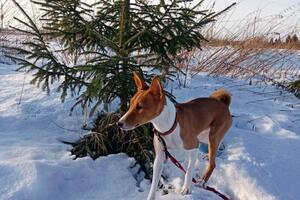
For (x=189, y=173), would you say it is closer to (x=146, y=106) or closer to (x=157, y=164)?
(x=157, y=164)

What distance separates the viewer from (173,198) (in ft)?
11.9

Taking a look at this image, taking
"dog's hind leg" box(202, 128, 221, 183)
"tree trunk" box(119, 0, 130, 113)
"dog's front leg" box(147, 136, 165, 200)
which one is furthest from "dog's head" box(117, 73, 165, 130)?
"dog's hind leg" box(202, 128, 221, 183)

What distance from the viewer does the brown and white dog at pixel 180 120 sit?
A: 3.24m

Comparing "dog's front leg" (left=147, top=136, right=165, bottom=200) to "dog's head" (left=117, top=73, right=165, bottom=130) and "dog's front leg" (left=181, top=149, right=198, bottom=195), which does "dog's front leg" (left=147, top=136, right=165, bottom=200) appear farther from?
"dog's head" (left=117, top=73, right=165, bottom=130)

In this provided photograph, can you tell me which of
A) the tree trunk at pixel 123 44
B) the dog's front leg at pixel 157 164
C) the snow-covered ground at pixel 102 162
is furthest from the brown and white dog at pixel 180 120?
the tree trunk at pixel 123 44

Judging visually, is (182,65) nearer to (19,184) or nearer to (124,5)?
(124,5)

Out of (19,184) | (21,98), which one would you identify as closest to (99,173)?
(19,184)

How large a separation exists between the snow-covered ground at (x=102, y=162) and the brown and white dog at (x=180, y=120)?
0.25 metres

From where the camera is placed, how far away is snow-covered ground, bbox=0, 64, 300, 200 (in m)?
3.66

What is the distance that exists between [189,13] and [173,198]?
1812mm

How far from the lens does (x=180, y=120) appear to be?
3570 millimetres

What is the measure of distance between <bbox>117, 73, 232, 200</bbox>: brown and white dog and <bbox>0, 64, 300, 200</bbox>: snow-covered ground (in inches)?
9.9

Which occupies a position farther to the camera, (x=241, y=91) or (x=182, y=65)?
(x=182, y=65)

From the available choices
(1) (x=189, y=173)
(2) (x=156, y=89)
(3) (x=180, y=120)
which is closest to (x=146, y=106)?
(2) (x=156, y=89)
